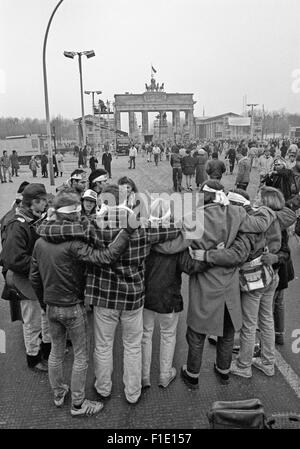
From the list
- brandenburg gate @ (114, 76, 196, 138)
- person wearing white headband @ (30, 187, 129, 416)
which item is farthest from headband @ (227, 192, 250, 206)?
brandenburg gate @ (114, 76, 196, 138)

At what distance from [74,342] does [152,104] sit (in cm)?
7741

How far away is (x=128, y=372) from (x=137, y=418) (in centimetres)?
36

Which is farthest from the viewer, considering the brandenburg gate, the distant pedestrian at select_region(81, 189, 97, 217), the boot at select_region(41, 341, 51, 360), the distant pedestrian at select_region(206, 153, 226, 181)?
the brandenburg gate

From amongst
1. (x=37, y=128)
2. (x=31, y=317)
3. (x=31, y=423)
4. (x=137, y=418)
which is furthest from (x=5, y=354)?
(x=37, y=128)

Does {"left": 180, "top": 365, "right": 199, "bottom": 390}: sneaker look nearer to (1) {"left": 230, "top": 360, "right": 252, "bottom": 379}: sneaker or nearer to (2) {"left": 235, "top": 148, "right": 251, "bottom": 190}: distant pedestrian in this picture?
(1) {"left": 230, "top": 360, "right": 252, "bottom": 379}: sneaker

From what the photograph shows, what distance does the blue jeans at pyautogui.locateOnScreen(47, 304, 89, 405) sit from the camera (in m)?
2.99

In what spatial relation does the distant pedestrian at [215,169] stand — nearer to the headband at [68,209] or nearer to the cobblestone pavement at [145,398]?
the cobblestone pavement at [145,398]

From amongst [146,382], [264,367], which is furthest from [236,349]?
[146,382]

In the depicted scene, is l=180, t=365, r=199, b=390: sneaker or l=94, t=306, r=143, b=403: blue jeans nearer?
l=94, t=306, r=143, b=403: blue jeans

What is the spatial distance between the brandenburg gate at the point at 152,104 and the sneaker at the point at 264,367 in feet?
243

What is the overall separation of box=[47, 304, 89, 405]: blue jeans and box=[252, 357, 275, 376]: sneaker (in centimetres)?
174

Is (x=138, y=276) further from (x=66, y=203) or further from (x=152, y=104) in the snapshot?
(x=152, y=104)

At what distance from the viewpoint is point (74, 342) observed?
10.1 ft

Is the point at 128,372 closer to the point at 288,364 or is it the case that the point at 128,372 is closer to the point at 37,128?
the point at 288,364
